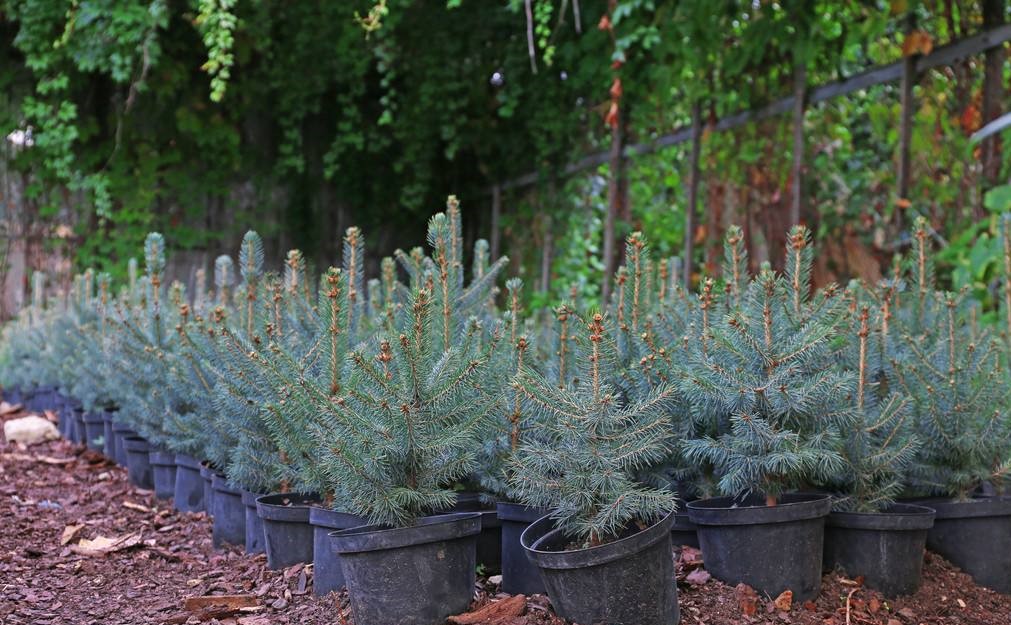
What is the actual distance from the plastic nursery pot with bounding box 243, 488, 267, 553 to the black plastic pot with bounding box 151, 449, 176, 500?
102cm

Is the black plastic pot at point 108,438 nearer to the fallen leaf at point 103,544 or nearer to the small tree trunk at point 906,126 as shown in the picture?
the fallen leaf at point 103,544

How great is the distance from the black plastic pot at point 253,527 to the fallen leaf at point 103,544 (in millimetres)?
548

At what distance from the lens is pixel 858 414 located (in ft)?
8.11

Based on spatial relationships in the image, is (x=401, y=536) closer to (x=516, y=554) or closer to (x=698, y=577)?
(x=516, y=554)

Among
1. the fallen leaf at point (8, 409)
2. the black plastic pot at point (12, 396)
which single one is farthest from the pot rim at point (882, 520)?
the black plastic pot at point (12, 396)

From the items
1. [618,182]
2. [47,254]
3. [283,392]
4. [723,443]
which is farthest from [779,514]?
[47,254]

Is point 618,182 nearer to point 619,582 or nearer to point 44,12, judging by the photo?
point 44,12

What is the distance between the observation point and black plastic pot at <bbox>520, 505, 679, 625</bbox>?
2094mm

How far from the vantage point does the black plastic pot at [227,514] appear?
3311 mm

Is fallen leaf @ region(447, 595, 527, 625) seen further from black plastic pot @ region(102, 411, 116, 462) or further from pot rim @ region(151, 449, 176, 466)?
black plastic pot @ region(102, 411, 116, 462)

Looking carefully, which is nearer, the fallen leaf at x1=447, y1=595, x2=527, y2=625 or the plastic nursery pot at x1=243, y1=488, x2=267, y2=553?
the fallen leaf at x1=447, y1=595, x2=527, y2=625

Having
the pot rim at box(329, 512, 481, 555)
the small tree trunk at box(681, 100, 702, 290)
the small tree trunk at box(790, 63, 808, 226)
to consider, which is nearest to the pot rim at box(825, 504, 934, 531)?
the pot rim at box(329, 512, 481, 555)

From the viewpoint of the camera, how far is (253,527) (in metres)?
3.12

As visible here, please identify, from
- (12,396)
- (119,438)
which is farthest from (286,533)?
(12,396)
